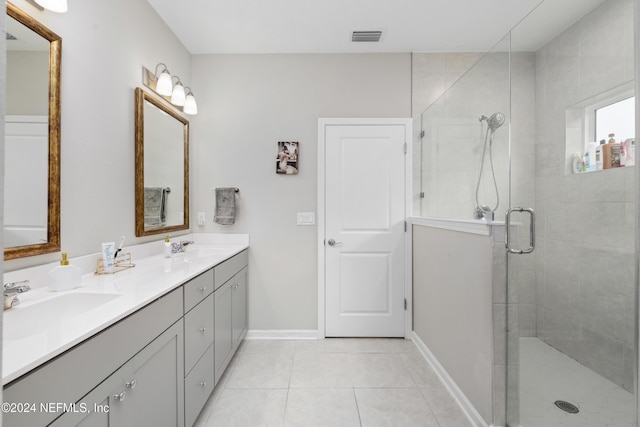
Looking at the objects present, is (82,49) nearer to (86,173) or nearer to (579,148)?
(86,173)

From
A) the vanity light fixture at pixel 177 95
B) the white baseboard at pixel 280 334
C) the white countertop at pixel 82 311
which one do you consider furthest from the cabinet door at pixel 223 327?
the vanity light fixture at pixel 177 95

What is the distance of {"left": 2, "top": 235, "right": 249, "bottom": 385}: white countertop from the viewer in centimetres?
70

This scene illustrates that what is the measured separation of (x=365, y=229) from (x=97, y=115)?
2139 mm

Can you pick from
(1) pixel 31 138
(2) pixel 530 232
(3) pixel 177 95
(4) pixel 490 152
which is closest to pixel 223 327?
(1) pixel 31 138

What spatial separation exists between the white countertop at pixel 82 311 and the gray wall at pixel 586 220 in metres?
1.70

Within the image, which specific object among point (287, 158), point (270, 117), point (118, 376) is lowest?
point (118, 376)

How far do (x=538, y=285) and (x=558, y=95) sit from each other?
852 mm


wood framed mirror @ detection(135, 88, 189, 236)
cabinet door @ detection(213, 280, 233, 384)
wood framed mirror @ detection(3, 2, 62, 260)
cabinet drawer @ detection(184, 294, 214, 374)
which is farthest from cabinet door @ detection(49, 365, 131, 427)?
wood framed mirror @ detection(135, 88, 189, 236)

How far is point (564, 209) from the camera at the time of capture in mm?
1223

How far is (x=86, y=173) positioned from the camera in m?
1.56

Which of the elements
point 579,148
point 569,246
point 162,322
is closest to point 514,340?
point 569,246

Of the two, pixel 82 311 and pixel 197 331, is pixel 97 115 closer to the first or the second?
pixel 82 311

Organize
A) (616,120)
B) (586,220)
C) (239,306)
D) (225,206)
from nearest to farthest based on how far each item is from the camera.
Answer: (616,120)
(586,220)
(239,306)
(225,206)

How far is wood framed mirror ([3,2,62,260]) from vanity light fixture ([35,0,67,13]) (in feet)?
0.28
